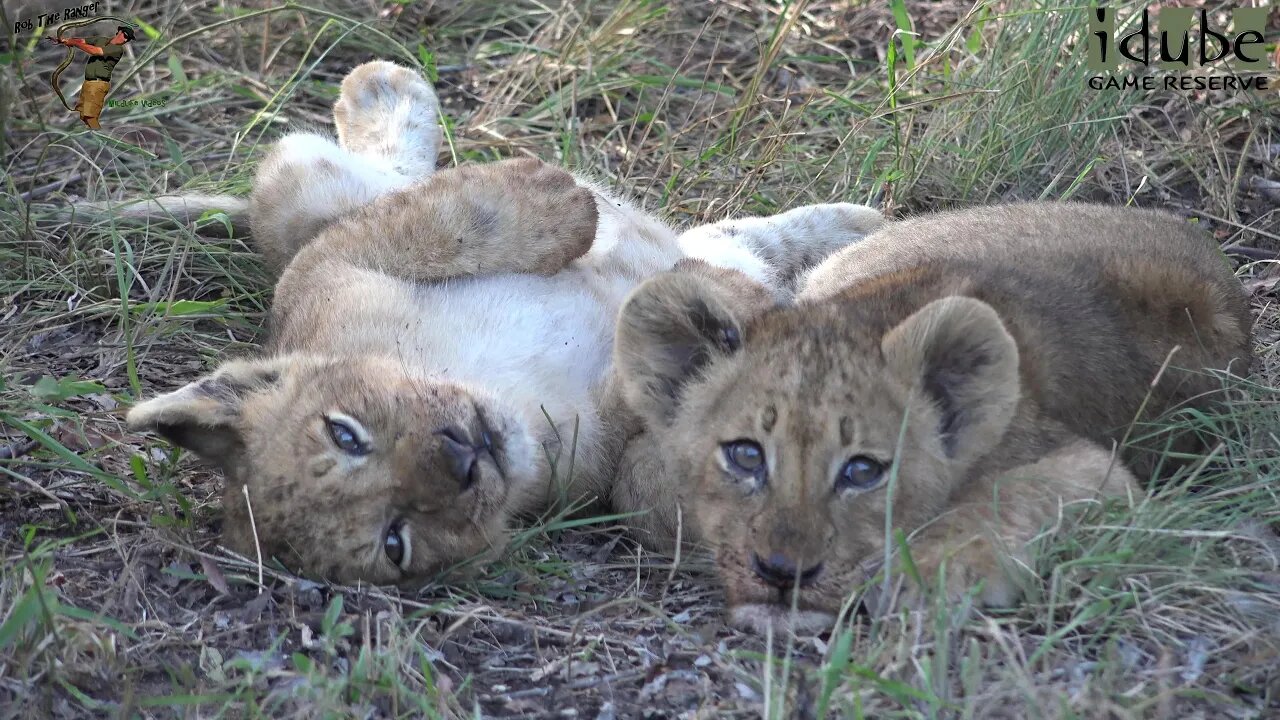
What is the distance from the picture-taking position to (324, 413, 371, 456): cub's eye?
189 inches

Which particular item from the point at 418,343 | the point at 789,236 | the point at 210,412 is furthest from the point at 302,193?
the point at 789,236

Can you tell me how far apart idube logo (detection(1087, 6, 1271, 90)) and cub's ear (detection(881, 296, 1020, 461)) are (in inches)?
148

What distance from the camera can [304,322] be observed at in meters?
5.77

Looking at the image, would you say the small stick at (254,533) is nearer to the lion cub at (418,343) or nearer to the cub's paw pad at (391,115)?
the lion cub at (418,343)

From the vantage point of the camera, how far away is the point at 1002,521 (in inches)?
166

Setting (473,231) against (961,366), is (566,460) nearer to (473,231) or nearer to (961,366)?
(473,231)

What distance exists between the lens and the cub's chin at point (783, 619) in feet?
13.4

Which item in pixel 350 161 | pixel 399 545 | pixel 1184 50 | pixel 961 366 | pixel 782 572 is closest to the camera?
pixel 782 572

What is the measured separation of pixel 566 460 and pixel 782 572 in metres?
1.58

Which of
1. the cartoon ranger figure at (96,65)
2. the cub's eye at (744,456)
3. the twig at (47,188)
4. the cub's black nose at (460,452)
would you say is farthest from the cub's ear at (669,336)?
the cartoon ranger figure at (96,65)

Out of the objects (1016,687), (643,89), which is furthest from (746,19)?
(1016,687)

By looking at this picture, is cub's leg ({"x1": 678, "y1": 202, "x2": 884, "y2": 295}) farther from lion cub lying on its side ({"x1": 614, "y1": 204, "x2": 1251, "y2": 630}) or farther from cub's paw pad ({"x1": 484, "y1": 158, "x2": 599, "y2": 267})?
lion cub lying on its side ({"x1": 614, "y1": 204, "x2": 1251, "y2": 630})

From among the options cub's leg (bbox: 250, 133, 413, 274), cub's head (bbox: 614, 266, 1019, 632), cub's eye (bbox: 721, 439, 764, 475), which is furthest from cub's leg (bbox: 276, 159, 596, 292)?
cub's eye (bbox: 721, 439, 764, 475)

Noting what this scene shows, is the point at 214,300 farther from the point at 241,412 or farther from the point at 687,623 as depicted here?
the point at 687,623
